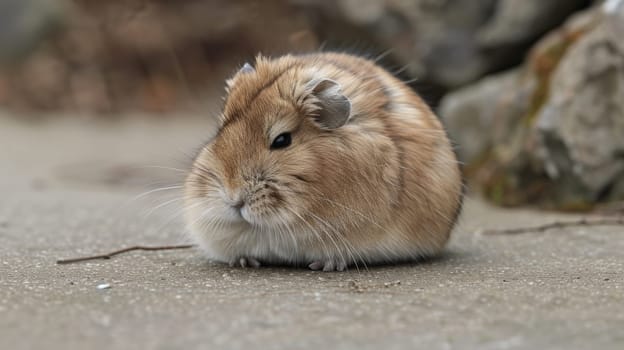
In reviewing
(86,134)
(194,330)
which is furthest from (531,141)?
(86,134)

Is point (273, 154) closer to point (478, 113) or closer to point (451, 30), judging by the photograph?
point (478, 113)

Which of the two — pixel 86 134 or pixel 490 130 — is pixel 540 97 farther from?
pixel 86 134

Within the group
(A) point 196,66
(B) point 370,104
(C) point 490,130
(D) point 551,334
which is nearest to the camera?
(D) point 551,334

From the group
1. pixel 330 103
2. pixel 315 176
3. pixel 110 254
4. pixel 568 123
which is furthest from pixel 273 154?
pixel 568 123

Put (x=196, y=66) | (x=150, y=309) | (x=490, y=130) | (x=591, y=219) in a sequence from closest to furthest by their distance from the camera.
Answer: (x=150, y=309), (x=591, y=219), (x=490, y=130), (x=196, y=66)

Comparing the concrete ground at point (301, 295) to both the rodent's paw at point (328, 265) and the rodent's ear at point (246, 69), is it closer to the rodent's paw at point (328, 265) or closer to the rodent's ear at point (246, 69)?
the rodent's paw at point (328, 265)

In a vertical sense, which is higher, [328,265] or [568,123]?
[568,123]
